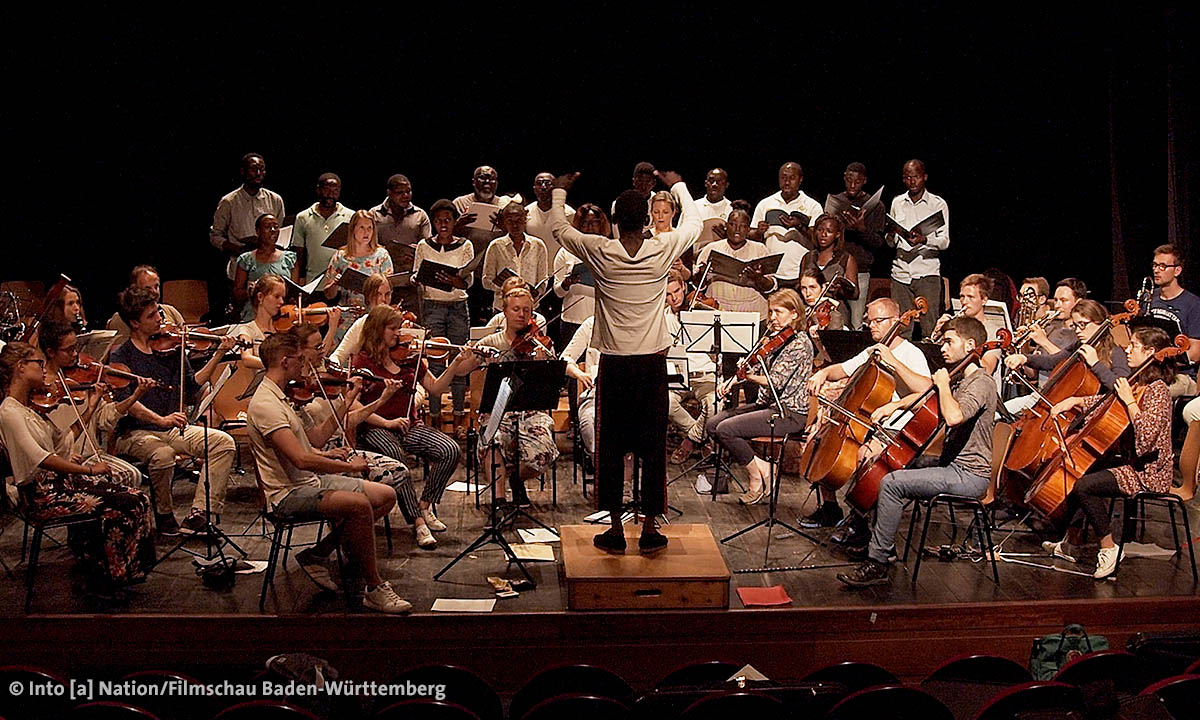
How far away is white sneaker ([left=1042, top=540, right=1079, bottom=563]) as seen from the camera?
5.91 m

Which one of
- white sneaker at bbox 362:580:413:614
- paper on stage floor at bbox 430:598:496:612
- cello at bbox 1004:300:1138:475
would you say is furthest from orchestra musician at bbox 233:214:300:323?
cello at bbox 1004:300:1138:475

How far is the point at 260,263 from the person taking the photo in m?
8.37

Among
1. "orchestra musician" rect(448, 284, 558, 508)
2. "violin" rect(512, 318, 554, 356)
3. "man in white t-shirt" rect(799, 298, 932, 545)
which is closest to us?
"man in white t-shirt" rect(799, 298, 932, 545)

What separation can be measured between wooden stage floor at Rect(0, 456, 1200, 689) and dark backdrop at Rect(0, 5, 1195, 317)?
566 centimetres

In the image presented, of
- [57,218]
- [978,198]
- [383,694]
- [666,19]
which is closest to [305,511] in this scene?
[383,694]

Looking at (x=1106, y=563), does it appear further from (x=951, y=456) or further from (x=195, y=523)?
(x=195, y=523)

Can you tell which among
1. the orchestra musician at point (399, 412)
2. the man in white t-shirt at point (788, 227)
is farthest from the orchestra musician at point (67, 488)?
the man in white t-shirt at point (788, 227)

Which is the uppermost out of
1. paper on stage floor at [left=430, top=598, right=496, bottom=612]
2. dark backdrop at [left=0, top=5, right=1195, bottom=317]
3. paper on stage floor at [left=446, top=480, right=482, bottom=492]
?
dark backdrop at [left=0, top=5, right=1195, bottom=317]

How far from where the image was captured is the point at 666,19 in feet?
35.8

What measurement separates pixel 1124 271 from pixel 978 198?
157 centimetres

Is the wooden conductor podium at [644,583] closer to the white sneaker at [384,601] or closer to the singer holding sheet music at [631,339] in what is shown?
the singer holding sheet music at [631,339]

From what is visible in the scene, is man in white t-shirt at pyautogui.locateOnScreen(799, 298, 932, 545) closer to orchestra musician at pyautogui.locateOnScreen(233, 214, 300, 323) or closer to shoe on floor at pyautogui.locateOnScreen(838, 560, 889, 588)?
shoe on floor at pyautogui.locateOnScreen(838, 560, 889, 588)

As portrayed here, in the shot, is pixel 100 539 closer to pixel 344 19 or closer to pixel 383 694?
pixel 383 694

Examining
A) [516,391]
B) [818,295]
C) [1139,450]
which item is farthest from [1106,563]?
[516,391]
